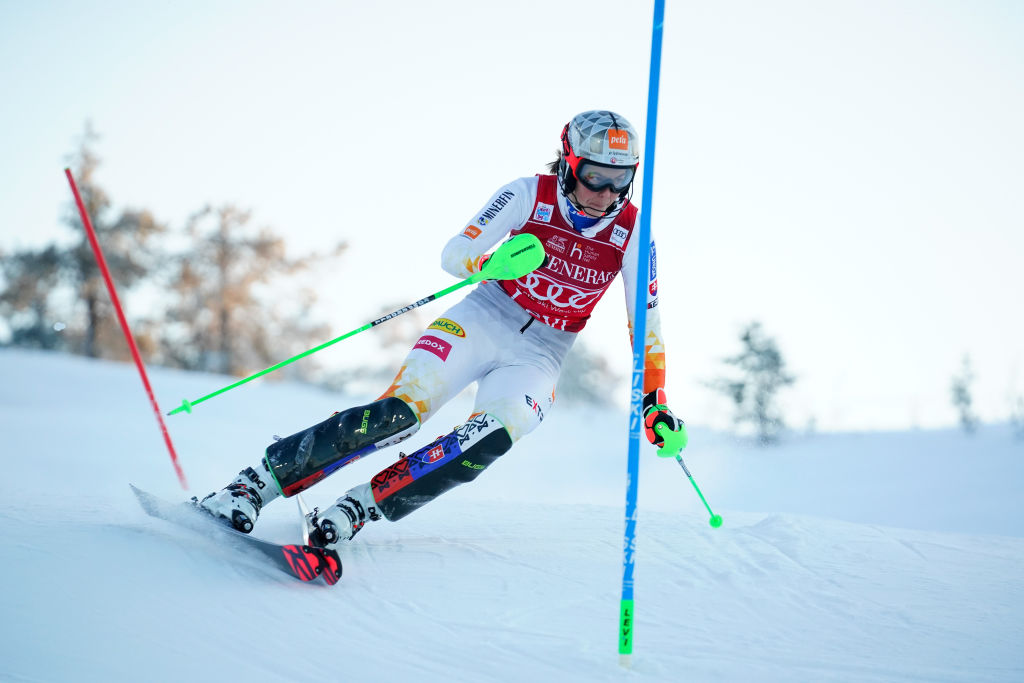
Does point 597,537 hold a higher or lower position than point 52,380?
lower

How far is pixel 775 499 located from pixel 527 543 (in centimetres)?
567

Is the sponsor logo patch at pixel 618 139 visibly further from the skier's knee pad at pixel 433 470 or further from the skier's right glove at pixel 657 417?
the skier's knee pad at pixel 433 470

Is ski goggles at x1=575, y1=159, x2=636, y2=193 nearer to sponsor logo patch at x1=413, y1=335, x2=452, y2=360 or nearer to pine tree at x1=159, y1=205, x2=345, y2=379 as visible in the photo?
sponsor logo patch at x1=413, y1=335, x2=452, y2=360

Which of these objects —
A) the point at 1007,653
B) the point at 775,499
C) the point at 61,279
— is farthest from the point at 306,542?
the point at 61,279

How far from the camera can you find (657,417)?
3152 mm

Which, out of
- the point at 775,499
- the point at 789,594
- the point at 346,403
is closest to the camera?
the point at 789,594

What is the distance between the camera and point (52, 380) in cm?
1242

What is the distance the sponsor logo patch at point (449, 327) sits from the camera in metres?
3.46

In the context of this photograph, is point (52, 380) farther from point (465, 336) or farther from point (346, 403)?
point (465, 336)

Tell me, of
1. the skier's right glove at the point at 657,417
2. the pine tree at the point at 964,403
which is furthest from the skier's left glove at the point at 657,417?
the pine tree at the point at 964,403

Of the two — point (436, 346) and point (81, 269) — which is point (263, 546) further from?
point (81, 269)

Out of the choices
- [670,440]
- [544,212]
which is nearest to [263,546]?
[670,440]

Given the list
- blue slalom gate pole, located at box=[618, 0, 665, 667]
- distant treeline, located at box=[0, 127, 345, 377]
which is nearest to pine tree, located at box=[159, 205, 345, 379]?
distant treeline, located at box=[0, 127, 345, 377]

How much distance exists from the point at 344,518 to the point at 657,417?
4.27ft
